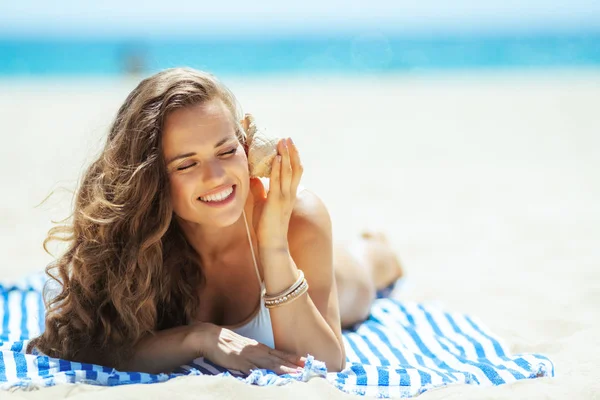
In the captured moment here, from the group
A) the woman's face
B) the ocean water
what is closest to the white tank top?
the woman's face

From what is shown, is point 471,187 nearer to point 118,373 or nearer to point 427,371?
point 427,371

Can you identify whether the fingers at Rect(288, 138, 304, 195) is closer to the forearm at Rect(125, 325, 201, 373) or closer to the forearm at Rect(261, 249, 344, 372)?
the forearm at Rect(261, 249, 344, 372)

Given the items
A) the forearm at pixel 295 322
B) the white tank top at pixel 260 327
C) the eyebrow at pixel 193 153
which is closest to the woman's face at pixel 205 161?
the eyebrow at pixel 193 153

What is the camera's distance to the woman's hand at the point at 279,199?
317 cm

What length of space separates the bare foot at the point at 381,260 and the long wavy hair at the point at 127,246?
1952 mm

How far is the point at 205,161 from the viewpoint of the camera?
10.2 ft

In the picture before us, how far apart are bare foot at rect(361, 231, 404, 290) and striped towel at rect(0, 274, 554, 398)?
0.32 meters

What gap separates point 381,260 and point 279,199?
2157 mm

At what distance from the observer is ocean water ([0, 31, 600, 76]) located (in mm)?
34000

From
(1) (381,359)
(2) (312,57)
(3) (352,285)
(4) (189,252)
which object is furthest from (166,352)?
(2) (312,57)

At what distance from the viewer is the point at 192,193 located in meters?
3.11

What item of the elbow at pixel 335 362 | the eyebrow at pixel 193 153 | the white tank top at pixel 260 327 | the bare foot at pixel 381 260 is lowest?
the elbow at pixel 335 362

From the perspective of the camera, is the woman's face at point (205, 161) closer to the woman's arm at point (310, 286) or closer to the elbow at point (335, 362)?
the woman's arm at point (310, 286)

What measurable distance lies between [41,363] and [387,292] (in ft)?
9.08
